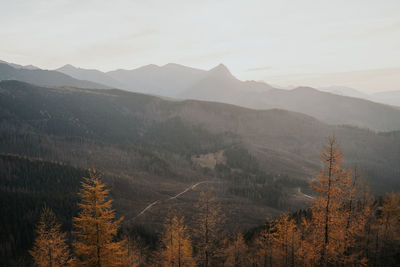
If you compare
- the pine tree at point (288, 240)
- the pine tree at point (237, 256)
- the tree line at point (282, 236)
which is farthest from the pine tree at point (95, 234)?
the pine tree at point (237, 256)

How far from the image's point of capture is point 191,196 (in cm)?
16562

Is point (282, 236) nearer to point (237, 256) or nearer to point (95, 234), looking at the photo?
point (237, 256)

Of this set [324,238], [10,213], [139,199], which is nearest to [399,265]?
[324,238]

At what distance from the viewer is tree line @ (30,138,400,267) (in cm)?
2412

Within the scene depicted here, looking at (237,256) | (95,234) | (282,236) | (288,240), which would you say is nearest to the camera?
(95,234)

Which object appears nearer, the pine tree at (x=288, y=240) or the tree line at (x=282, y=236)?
the tree line at (x=282, y=236)

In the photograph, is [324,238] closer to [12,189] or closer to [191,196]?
[191,196]

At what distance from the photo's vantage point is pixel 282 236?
4175 centimetres

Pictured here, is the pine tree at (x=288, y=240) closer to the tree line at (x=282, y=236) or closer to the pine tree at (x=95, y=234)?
the tree line at (x=282, y=236)

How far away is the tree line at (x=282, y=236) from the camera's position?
79.2 ft

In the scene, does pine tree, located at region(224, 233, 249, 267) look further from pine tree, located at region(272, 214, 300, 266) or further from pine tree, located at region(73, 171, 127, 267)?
pine tree, located at region(73, 171, 127, 267)

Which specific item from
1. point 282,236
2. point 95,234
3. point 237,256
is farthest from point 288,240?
point 95,234

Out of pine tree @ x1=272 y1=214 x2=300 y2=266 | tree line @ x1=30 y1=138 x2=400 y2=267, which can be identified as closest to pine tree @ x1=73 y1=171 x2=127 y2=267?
tree line @ x1=30 y1=138 x2=400 y2=267

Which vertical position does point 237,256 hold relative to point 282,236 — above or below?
below
